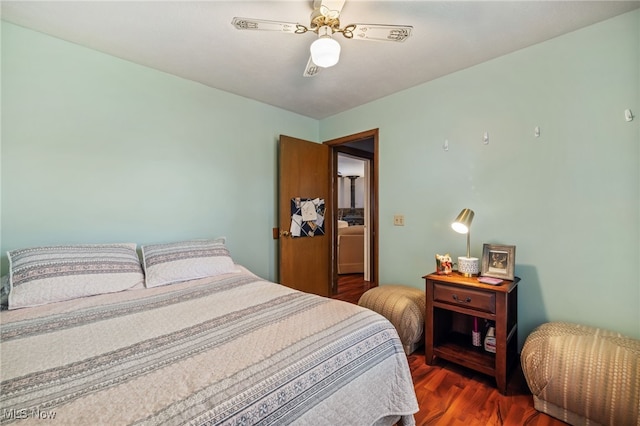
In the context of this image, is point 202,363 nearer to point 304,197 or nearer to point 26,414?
point 26,414

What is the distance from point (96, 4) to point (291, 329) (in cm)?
215

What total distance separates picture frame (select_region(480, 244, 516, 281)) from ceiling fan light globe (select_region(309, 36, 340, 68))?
172cm

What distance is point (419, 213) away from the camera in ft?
8.70

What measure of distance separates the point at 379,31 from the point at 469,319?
2.24m

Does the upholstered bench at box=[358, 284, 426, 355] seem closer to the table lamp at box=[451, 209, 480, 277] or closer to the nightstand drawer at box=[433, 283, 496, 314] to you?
the nightstand drawer at box=[433, 283, 496, 314]

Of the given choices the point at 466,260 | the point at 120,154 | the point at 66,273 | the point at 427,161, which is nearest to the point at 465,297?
the point at 466,260

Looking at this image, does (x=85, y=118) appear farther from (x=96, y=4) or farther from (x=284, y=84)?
(x=284, y=84)

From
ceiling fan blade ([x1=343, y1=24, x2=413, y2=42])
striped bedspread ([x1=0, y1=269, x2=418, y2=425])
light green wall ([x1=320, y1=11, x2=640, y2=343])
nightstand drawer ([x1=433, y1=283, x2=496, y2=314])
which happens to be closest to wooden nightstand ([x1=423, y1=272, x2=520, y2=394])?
nightstand drawer ([x1=433, y1=283, x2=496, y2=314])

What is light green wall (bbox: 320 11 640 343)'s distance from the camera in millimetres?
1692

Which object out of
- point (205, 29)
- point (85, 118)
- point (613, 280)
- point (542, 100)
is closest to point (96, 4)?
point (205, 29)

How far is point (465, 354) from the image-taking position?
6.51 ft

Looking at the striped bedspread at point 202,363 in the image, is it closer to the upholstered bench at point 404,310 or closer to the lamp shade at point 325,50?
the upholstered bench at point 404,310

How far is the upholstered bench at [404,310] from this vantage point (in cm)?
220

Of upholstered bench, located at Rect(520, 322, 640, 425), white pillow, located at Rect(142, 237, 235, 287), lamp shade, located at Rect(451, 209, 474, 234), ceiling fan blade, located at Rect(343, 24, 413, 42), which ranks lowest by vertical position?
upholstered bench, located at Rect(520, 322, 640, 425)
